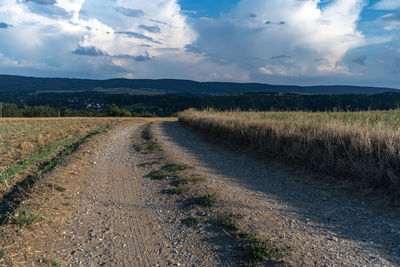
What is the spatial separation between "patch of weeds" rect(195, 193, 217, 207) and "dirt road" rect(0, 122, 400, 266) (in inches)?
5.0

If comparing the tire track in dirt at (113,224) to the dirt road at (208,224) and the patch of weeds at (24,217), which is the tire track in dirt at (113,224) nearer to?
the dirt road at (208,224)

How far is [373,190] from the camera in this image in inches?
207

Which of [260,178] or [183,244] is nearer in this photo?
[183,244]

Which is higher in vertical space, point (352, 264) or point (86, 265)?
point (352, 264)

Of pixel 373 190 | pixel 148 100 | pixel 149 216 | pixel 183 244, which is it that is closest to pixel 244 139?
pixel 373 190

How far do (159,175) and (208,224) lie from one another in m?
3.07

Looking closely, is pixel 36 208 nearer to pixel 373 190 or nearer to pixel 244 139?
pixel 373 190

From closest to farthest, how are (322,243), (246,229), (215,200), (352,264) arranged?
(352,264) → (322,243) → (246,229) → (215,200)

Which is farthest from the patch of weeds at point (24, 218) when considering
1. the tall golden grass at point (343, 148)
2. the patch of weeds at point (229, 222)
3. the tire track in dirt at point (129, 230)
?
the tall golden grass at point (343, 148)

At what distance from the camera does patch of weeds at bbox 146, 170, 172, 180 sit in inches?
271

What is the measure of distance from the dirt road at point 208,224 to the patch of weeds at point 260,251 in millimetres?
106

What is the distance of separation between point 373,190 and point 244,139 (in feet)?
20.6

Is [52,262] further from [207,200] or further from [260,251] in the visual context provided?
[207,200]

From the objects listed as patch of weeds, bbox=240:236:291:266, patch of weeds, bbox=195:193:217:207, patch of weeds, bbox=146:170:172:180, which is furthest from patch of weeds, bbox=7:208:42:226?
patch of weeds, bbox=146:170:172:180
